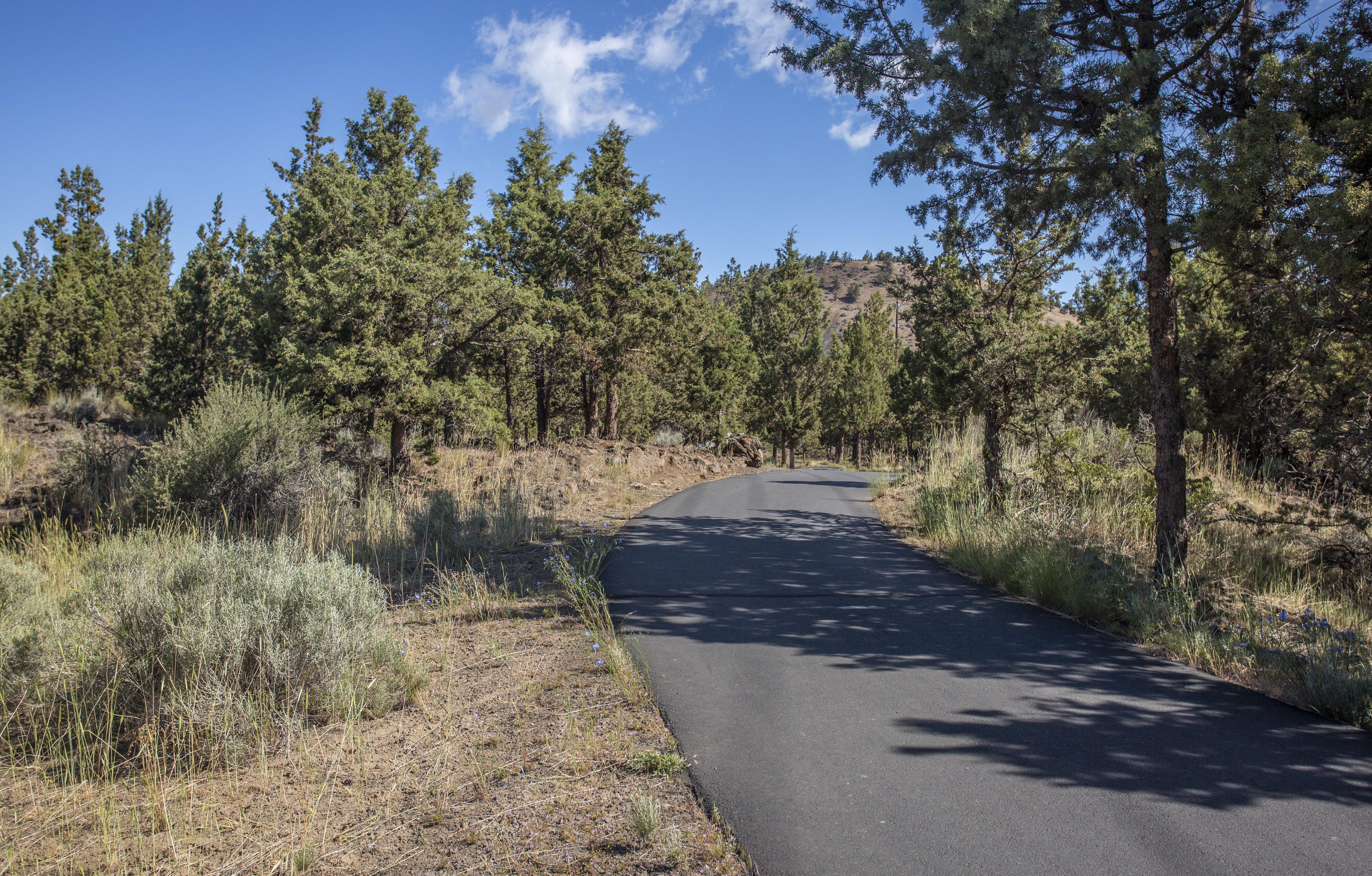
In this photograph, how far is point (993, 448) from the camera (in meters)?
10.9

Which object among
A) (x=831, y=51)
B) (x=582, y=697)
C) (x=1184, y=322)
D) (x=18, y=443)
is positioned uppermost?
(x=831, y=51)

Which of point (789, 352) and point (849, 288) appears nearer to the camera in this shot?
point (789, 352)

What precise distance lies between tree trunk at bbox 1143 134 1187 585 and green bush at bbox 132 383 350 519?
1055 cm

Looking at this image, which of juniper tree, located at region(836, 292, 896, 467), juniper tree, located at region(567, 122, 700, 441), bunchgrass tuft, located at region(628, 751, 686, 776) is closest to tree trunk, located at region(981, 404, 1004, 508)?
bunchgrass tuft, located at region(628, 751, 686, 776)

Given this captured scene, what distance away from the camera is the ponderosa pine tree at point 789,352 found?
39844mm

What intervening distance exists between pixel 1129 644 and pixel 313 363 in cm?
1195

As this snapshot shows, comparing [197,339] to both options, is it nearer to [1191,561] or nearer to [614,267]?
[614,267]

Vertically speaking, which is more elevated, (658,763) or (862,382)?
(862,382)

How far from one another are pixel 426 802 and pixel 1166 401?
22.3ft

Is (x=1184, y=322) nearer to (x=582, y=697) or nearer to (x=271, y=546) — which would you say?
(x=582, y=697)

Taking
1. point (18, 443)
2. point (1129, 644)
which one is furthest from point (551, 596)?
point (18, 443)

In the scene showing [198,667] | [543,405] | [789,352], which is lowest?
[198,667]

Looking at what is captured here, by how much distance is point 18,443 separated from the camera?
15.3m

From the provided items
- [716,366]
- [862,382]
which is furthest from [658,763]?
[862,382]
